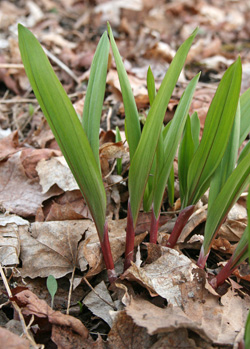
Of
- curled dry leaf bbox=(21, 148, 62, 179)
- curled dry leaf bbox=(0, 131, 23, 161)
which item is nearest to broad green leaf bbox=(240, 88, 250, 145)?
curled dry leaf bbox=(21, 148, 62, 179)

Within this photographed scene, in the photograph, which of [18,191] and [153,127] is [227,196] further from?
[18,191]

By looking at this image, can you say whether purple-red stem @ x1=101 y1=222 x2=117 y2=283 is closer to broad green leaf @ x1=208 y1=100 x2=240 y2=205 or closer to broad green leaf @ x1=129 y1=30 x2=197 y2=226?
broad green leaf @ x1=129 y1=30 x2=197 y2=226

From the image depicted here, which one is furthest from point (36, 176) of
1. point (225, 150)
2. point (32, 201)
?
point (225, 150)

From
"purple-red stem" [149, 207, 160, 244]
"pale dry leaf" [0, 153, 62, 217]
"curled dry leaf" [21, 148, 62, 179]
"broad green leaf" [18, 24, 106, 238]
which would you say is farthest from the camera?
"curled dry leaf" [21, 148, 62, 179]

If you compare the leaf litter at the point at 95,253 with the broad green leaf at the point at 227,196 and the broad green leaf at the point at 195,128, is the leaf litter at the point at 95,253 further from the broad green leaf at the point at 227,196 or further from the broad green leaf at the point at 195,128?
the broad green leaf at the point at 195,128

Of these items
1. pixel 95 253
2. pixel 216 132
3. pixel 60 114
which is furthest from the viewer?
pixel 95 253

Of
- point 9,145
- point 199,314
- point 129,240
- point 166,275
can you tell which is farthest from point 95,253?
point 9,145
